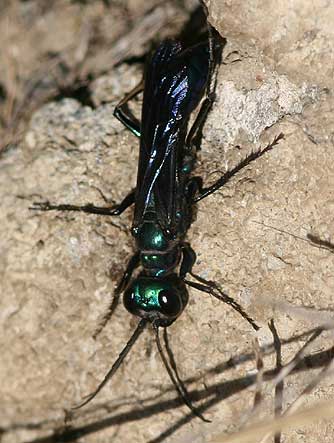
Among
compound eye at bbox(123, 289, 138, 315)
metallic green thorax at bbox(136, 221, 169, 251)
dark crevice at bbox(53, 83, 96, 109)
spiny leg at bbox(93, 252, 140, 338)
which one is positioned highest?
dark crevice at bbox(53, 83, 96, 109)

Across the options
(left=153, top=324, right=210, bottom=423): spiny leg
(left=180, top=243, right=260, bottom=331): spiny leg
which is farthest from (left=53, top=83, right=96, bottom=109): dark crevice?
(left=153, top=324, right=210, bottom=423): spiny leg

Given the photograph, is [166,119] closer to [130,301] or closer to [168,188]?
[168,188]

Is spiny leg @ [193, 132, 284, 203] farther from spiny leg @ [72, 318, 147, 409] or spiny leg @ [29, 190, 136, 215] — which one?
spiny leg @ [72, 318, 147, 409]

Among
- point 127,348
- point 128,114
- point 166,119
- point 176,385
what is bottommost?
point 176,385

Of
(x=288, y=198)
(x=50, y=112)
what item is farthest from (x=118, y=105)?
(x=288, y=198)

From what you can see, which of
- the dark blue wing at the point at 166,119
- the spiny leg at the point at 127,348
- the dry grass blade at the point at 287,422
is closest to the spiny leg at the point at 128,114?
the dark blue wing at the point at 166,119

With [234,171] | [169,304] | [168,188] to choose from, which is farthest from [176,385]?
[234,171]
